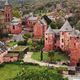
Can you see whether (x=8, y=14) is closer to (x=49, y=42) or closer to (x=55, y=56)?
(x=49, y=42)

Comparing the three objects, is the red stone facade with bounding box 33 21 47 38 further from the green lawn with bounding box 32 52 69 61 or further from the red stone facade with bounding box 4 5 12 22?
the green lawn with bounding box 32 52 69 61

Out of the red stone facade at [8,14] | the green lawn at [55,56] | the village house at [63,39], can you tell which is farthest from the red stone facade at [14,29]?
the green lawn at [55,56]

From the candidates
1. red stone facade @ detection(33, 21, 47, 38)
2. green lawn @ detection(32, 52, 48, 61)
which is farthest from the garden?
red stone facade @ detection(33, 21, 47, 38)

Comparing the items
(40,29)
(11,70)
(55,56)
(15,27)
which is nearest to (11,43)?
(40,29)

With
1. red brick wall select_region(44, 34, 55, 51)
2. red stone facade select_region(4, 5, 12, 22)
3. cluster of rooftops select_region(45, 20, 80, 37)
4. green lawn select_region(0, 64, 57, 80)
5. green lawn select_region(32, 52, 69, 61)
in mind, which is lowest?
green lawn select_region(0, 64, 57, 80)

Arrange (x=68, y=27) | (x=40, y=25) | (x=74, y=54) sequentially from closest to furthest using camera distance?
(x=74, y=54) → (x=68, y=27) → (x=40, y=25)

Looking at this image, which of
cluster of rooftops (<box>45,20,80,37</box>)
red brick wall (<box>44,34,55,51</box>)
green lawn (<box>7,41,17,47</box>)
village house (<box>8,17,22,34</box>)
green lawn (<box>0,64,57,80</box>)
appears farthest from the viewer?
village house (<box>8,17,22,34</box>)

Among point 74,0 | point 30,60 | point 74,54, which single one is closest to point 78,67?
point 74,54

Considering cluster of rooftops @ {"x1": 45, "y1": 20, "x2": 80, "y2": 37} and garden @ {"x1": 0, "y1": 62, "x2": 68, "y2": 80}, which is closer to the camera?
garden @ {"x1": 0, "y1": 62, "x2": 68, "y2": 80}

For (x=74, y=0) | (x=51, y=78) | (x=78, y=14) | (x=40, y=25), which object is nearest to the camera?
(x=51, y=78)

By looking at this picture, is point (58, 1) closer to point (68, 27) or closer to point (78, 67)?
point (68, 27)

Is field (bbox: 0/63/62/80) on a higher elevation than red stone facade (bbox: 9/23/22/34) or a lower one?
lower
